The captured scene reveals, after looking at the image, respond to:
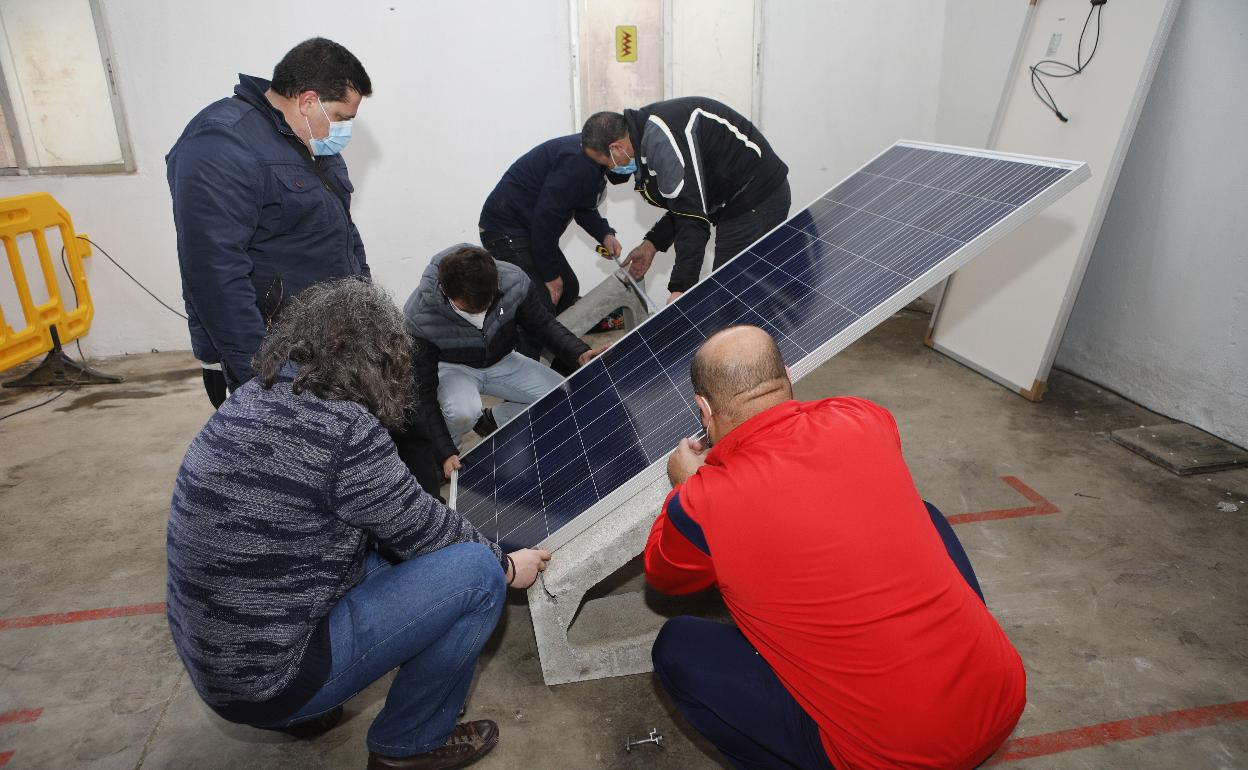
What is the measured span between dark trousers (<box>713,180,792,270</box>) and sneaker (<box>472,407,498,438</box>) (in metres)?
1.62

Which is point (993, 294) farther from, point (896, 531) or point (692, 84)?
point (896, 531)

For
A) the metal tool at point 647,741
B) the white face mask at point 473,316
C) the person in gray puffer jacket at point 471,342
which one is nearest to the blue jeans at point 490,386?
the person in gray puffer jacket at point 471,342

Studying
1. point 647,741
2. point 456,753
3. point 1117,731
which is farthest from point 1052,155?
point 456,753

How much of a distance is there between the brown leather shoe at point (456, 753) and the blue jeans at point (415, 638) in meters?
0.03

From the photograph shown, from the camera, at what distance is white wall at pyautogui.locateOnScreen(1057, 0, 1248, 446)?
155 inches

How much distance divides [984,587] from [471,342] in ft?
8.26

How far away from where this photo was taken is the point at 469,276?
3330 millimetres

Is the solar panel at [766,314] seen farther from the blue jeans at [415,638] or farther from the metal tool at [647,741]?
the metal tool at [647,741]

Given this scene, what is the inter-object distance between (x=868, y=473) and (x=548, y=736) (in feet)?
4.73

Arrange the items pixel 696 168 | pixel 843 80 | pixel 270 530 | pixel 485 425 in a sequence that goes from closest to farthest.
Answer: pixel 270 530 → pixel 696 168 → pixel 485 425 → pixel 843 80

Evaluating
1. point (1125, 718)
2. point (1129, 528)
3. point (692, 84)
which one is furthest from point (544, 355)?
point (1125, 718)

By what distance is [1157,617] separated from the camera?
Result: 2.78 meters

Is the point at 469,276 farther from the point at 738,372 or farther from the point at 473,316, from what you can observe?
the point at 738,372

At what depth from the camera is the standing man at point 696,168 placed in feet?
12.8
